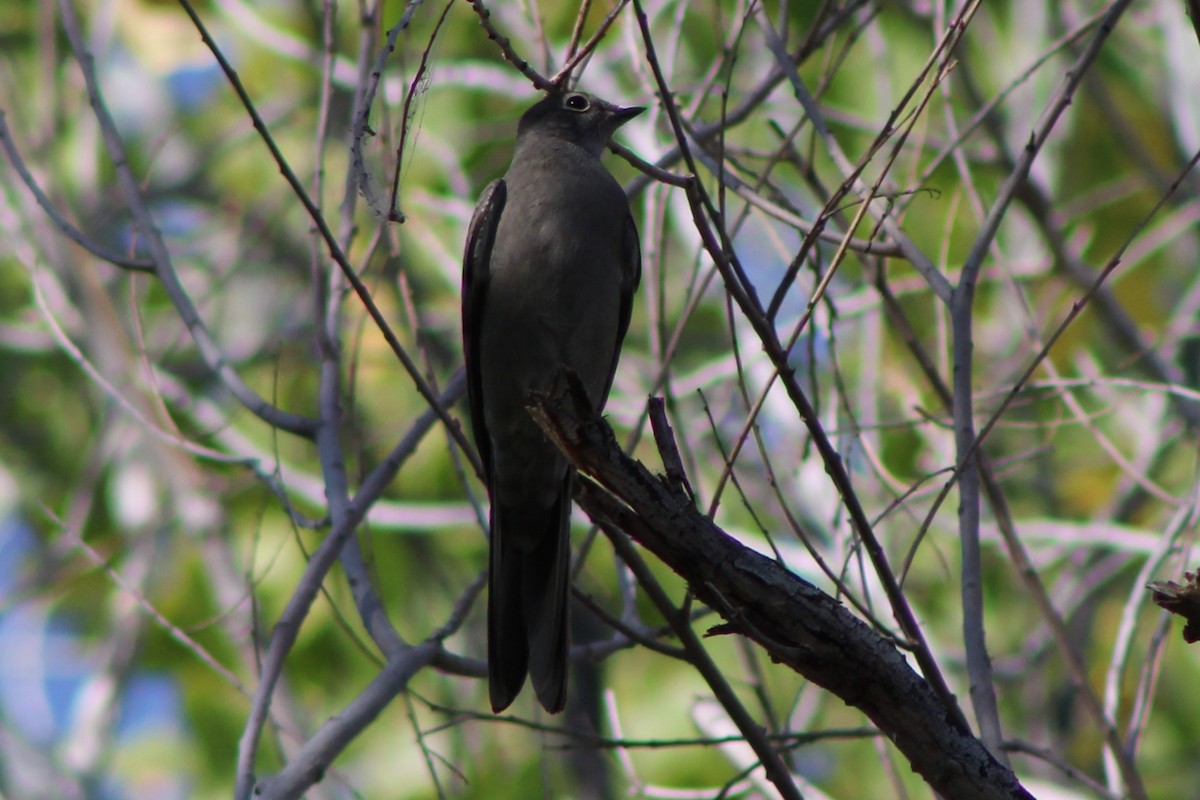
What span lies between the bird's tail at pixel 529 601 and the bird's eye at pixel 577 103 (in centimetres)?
167

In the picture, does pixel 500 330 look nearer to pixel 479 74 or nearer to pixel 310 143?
pixel 479 74

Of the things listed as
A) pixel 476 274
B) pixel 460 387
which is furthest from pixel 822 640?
pixel 476 274

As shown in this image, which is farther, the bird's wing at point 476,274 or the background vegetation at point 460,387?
the background vegetation at point 460,387

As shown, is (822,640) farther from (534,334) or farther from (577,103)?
(577,103)

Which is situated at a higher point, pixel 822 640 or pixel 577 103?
pixel 577 103

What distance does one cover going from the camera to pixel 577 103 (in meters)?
5.67

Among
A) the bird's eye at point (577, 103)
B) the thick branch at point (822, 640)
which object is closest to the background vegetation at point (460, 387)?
the bird's eye at point (577, 103)

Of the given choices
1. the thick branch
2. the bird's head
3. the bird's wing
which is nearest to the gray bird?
the bird's wing

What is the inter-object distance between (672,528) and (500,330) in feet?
6.40

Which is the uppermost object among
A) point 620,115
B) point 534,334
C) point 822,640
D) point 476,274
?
point 620,115

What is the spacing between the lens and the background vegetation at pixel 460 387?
541 centimetres

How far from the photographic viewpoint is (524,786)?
6.66 meters

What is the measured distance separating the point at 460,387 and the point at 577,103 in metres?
1.77

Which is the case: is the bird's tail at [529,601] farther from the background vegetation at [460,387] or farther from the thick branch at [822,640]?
the thick branch at [822,640]
